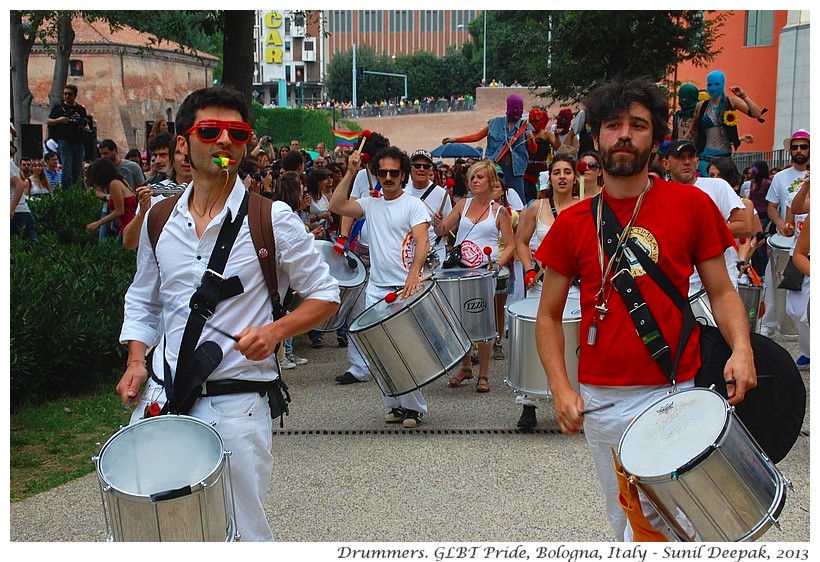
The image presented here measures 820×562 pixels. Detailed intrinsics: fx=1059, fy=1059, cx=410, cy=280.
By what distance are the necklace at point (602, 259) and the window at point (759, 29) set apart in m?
35.9

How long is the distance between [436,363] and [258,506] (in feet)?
10.3

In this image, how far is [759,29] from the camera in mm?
36844

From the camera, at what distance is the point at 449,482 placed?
5961mm

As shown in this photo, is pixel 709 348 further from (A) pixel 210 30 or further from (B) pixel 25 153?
(B) pixel 25 153

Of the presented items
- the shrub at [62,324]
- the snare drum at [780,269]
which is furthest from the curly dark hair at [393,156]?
the snare drum at [780,269]

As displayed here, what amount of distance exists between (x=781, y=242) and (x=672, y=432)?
7225 millimetres

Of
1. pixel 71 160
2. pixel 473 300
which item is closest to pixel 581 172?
pixel 473 300

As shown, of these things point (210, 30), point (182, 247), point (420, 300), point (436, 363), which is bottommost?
point (436, 363)

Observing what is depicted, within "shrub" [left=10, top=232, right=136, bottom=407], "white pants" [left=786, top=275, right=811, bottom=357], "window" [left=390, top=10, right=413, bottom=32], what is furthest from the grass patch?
"window" [left=390, top=10, right=413, bottom=32]

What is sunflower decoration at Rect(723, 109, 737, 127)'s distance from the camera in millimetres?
9977

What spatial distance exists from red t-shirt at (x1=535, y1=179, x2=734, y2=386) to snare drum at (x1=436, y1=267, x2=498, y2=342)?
4.46 metres

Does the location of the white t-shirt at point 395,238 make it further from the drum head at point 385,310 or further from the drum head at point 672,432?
the drum head at point 672,432

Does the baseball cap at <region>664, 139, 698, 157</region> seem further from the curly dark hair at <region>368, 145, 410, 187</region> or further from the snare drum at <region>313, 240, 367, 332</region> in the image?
the snare drum at <region>313, 240, 367, 332</region>

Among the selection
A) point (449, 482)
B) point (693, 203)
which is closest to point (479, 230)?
point (449, 482)
